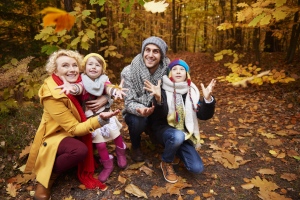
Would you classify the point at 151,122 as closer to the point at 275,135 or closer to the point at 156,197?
the point at 156,197

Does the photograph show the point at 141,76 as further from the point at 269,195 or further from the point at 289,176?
the point at 289,176

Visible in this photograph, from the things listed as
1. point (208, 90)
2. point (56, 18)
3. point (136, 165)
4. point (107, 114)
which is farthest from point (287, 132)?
point (56, 18)

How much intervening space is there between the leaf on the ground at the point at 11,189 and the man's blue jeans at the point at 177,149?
180 centimetres

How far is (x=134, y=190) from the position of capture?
2.52m

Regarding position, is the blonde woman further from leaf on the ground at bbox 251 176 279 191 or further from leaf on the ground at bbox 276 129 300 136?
leaf on the ground at bbox 276 129 300 136

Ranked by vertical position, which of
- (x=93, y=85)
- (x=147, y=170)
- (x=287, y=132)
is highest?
(x=93, y=85)

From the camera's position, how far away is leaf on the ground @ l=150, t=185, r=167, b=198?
2469 mm

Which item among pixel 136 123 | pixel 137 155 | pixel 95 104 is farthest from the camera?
pixel 137 155

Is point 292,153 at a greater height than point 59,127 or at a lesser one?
lesser

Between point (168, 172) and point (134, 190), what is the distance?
49 centimetres

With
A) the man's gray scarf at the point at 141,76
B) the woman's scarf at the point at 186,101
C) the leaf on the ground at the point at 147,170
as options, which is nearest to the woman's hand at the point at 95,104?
the man's gray scarf at the point at 141,76

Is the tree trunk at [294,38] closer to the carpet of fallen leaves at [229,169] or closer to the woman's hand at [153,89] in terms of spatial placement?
the carpet of fallen leaves at [229,169]

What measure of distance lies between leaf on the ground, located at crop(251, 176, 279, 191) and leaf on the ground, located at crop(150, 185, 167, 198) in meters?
1.14

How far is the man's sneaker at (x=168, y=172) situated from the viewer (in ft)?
8.75
